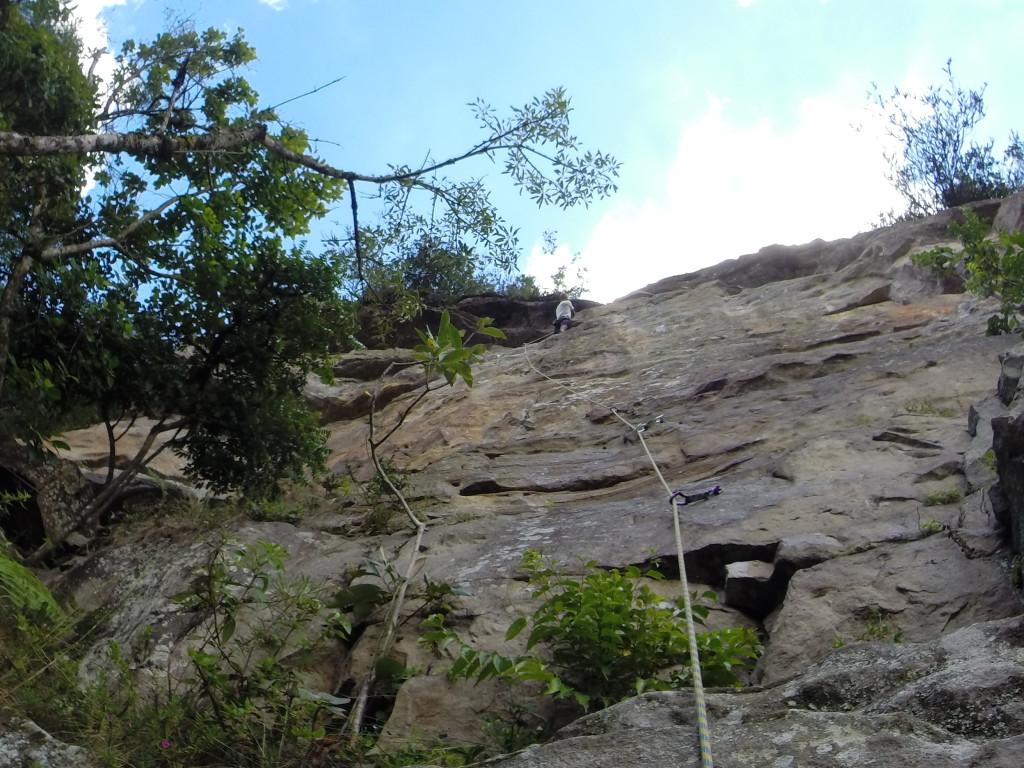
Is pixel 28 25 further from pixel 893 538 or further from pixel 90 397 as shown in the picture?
pixel 893 538

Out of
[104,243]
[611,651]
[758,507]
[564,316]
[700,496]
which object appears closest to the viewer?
[611,651]

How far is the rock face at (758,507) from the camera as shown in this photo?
12.2 feet

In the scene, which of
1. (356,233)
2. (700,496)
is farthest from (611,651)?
(356,233)

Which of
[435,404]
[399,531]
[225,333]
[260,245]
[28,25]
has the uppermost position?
[28,25]

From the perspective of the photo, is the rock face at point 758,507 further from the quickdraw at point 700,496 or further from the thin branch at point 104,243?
the thin branch at point 104,243

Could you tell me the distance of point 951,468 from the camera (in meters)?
6.59

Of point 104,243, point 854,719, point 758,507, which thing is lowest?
point 854,719

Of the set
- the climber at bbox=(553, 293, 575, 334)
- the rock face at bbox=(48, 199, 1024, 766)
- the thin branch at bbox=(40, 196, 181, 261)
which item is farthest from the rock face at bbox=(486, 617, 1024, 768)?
the climber at bbox=(553, 293, 575, 334)

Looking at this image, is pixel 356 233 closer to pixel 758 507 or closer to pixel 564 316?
pixel 758 507

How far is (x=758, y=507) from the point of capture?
678 cm

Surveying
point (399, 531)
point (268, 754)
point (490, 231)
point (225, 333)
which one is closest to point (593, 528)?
point (399, 531)

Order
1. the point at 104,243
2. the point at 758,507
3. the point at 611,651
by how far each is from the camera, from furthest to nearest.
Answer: the point at 104,243
the point at 758,507
the point at 611,651

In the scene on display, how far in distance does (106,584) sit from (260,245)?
12.0 feet

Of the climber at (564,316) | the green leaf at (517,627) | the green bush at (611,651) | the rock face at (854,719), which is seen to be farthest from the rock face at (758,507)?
the climber at (564,316)
